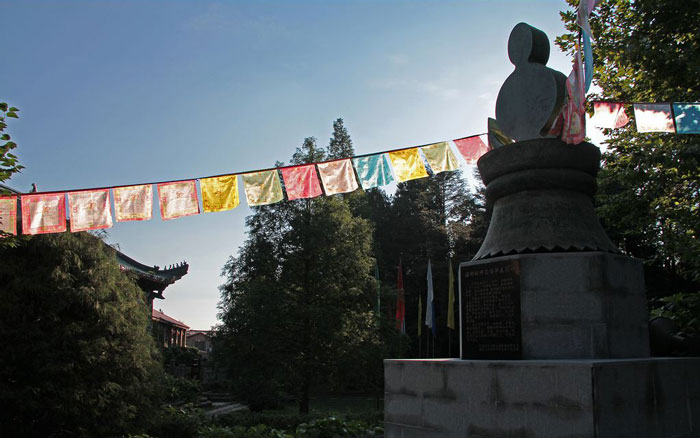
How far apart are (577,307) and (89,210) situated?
817 cm

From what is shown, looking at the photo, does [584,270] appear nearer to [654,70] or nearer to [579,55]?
[579,55]

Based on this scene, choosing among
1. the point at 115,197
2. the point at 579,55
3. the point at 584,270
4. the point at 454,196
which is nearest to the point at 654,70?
the point at 579,55

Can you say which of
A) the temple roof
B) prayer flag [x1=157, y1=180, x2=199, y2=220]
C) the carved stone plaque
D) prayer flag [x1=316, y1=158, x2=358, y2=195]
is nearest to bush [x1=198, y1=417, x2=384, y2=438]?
prayer flag [x1=157, y1=180, x2=199, y2=220]

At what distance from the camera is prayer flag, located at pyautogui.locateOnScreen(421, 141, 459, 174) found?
10.1m

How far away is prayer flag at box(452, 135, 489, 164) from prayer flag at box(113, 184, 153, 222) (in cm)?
590

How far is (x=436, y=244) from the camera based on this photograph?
123 ft

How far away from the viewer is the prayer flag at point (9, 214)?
8969mm

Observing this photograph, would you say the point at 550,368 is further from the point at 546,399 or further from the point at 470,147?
the point at 470,147

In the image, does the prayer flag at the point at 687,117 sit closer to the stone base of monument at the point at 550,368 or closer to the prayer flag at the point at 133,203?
the stone base of monument at the point at 550,368

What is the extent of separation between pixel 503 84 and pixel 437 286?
30.1 m

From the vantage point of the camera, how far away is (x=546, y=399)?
13.1 feet

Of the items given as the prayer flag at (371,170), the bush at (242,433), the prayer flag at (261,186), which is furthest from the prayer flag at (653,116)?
the bush at (242,433)

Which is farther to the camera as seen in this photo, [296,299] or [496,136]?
[296,299]

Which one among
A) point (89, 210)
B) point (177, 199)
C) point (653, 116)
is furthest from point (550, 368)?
point (89, 210)
